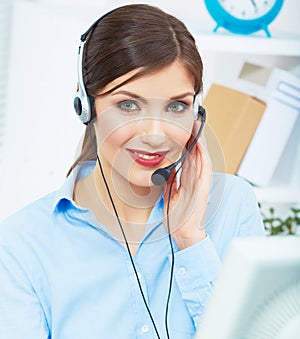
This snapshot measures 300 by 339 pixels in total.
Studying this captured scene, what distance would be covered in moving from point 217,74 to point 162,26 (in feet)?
3.60

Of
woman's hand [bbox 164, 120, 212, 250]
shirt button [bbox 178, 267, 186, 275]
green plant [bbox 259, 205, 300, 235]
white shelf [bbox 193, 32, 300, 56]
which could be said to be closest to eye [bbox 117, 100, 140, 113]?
woman's hand [bbox 164, 120, 212, 250]

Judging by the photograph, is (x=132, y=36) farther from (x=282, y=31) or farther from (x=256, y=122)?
(x=282, y=31)

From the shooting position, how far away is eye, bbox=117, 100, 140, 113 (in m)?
1.14

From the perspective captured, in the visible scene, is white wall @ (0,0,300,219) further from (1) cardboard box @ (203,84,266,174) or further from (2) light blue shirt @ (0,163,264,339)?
(2) light blue shirt @ (0,163,264,339)

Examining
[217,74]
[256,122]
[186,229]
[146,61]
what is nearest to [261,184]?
[256,122]

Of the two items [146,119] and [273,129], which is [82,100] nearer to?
[146,119]

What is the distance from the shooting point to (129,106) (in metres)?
1.14

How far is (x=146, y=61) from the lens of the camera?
1.12m

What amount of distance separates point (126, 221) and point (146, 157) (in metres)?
0.17

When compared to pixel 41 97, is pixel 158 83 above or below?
above

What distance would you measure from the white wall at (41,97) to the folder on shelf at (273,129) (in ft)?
0.94

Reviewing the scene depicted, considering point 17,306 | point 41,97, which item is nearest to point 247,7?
point 41,97

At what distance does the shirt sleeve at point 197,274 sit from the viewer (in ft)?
3.85

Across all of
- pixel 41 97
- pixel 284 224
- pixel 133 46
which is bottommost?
pixel 284 224
